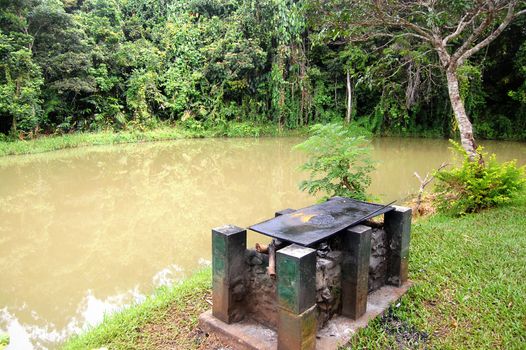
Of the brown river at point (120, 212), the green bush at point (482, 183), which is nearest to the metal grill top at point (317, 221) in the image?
the brown river at point (120, 212)

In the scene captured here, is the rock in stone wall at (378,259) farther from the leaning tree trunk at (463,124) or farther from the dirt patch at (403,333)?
the leaning tree trunk at (463,124)

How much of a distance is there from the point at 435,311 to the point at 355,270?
69cm

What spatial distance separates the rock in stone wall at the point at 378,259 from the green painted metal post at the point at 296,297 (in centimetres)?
82

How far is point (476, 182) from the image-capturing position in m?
4.48

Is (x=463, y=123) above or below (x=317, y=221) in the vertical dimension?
above

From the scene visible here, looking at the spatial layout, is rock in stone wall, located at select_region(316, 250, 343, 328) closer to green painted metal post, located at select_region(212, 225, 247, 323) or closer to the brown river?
green painted metal post, located at select_region(212, 225, 247, 323)

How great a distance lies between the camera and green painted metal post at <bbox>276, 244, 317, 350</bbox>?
75.0 inches

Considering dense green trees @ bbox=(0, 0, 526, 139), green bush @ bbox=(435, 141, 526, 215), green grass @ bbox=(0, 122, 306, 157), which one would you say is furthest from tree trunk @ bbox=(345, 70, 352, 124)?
green bush @ bbox=(435, 141, 526, 215)

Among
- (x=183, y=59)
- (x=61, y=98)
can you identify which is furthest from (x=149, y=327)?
(x=183, y=59)

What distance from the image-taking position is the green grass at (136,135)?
11516mm

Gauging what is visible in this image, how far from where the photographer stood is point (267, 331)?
7.52 feet

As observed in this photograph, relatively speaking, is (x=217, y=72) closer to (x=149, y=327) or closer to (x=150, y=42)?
(x=150, y=42)

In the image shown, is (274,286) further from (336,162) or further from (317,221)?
(336,162)

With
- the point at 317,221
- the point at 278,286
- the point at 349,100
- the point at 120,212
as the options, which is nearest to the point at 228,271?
the point at 278,286
